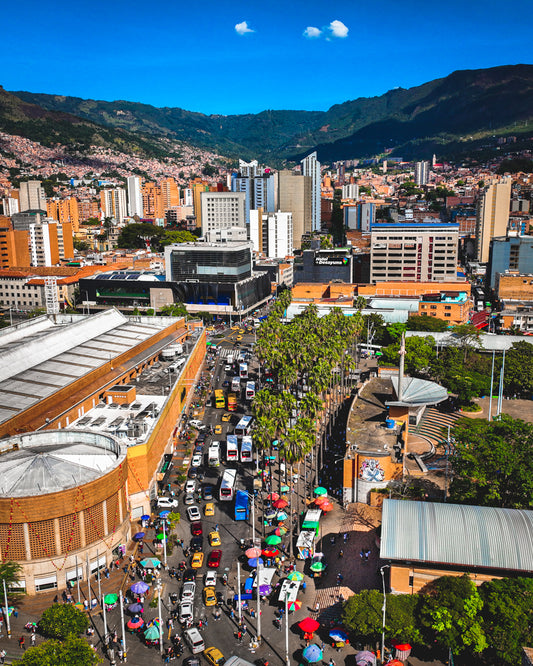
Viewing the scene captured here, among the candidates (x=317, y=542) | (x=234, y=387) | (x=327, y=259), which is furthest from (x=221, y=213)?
(x=317, y=542)

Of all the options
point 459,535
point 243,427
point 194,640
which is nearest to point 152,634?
point 194,640

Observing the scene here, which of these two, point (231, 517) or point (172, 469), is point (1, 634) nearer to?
point (231, 517)

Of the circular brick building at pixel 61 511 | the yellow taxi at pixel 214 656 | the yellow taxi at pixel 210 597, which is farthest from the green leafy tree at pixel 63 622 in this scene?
the yellow taxi at pixel 210 597

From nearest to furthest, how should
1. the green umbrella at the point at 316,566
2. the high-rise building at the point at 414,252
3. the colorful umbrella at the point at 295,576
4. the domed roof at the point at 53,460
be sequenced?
the colorful umbrella at the point at 295,576 → the domed roof at the point at 53,460 → the green umbrella at the point at 316,566 → the high-rise building at the point at 414,252

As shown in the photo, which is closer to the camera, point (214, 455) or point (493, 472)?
point (493, 472)

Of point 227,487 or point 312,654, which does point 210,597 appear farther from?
point 227,487

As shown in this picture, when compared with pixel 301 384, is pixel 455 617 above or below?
above

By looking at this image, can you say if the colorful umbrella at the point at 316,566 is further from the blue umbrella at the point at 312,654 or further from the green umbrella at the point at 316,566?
the blue umbrella at the point at 312,654
